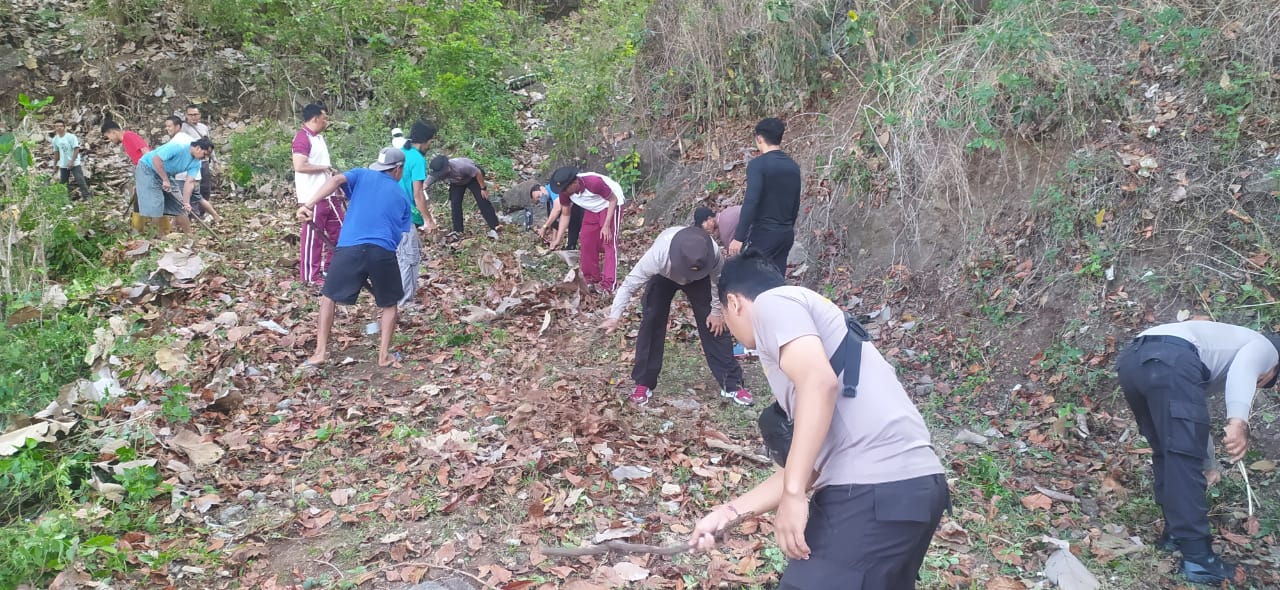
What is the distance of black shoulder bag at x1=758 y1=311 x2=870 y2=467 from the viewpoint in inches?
89.3

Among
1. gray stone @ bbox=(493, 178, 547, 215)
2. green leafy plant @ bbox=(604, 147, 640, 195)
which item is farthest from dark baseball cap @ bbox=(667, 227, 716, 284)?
gray stone @ bbox=(493, 178, 547, 215)

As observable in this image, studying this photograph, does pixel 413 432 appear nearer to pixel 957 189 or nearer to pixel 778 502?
pixel 778 502

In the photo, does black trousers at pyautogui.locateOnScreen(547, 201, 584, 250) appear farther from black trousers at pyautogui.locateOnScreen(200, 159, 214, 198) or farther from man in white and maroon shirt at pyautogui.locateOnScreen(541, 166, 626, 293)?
black trousers at pyautogui.locateOnScreen(200, 159, 214, 198)

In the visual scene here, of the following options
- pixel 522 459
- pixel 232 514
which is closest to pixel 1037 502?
pixel 522 459

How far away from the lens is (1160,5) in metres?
6.61

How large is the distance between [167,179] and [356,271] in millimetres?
4658

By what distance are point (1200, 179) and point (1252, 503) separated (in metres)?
2.60

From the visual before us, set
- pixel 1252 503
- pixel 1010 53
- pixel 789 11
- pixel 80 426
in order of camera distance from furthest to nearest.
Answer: pixel 789 11
pixel 1010 53
pixel 80 426
pixel 1252 503

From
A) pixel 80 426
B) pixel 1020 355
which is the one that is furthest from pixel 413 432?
pixel 1020 355

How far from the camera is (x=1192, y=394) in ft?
12.1

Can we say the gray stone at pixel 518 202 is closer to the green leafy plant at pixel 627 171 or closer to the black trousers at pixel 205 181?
the green leafy plant at pixel 627 171

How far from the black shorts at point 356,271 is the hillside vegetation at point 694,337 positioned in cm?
68

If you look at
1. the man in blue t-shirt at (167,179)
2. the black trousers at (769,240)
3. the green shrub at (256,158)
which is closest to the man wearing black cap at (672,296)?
the black trousers at (769,240)

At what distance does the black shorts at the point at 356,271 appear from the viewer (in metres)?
5.93
